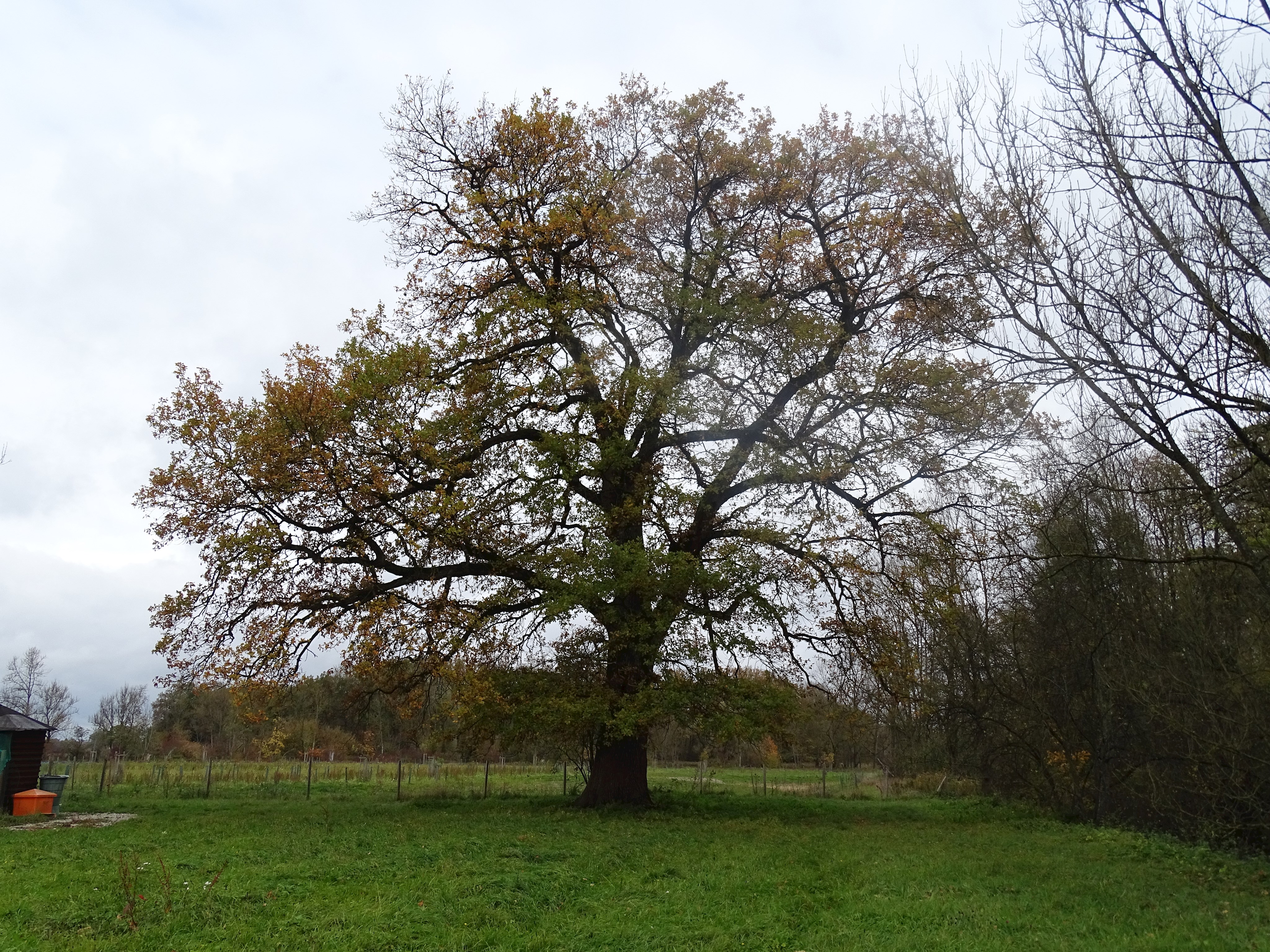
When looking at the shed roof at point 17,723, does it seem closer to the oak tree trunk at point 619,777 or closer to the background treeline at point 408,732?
the background treeline at point 408,732

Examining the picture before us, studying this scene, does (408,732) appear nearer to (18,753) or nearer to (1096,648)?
(18,753)

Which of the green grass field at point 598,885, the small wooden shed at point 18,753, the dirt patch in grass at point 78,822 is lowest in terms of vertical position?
the green grass field at point 598,885

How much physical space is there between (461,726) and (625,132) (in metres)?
13.0

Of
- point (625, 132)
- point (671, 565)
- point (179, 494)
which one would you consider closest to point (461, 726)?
point (671, 565)

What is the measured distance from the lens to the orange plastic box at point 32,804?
51.6 feet

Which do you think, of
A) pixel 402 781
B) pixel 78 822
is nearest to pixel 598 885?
pixel 78 822

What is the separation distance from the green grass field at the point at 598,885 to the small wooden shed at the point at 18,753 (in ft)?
7.75

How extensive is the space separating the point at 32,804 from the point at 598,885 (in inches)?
495

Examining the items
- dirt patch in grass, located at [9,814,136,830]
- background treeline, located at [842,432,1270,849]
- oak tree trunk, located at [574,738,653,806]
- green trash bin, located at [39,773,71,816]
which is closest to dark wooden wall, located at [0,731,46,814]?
green trash bin, located at [39,773,71,816]

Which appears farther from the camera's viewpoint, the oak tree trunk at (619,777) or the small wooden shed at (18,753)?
the oak tree trunk at (619,777)

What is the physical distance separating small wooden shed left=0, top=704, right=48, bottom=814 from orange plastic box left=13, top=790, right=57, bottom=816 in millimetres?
267

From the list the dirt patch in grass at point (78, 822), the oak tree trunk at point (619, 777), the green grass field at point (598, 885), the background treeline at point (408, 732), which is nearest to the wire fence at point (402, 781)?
the background treeline at point (408, 732)

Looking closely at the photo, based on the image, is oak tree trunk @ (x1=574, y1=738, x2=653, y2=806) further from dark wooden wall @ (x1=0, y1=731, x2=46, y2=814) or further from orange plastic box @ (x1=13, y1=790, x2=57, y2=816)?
dark wooden wall @ (x1=0, y1=731, x2=46, y2=814)

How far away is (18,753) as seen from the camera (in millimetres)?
16391
